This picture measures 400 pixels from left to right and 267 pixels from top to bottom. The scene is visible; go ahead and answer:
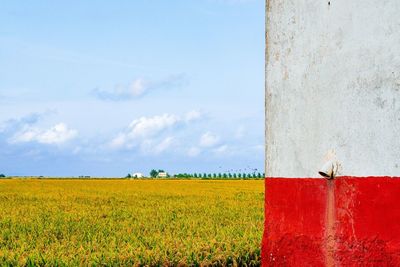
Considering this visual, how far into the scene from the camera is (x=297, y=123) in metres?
4.17

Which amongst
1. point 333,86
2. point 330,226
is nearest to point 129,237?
point 330,226

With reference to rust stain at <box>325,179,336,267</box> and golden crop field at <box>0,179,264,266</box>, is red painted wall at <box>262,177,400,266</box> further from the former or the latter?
golden crop field at <box>0,179,264,266</box>

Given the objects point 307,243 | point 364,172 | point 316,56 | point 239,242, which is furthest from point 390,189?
point 239,242

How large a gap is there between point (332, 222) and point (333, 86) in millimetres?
883

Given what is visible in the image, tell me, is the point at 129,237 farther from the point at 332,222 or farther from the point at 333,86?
the point at 333,86

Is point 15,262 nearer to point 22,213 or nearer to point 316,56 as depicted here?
point 316,56

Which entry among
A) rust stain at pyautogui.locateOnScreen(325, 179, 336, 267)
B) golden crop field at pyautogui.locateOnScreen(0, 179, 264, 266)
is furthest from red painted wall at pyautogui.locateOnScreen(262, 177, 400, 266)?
golden crop field at pyautogui.locateOnScreen(0, 179, 264, 266)

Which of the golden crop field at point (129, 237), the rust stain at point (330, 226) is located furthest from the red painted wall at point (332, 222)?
the golden crop field at point (129, 237)

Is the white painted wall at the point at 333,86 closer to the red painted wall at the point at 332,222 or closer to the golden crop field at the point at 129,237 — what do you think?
the red painted wall at the point at 332,222

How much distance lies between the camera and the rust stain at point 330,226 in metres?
3.91

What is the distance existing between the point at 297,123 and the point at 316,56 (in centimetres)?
48

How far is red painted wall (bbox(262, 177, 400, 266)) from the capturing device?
362 cm

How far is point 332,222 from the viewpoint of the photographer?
12.8 ft

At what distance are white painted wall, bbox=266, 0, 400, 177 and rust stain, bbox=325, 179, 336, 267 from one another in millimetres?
167
